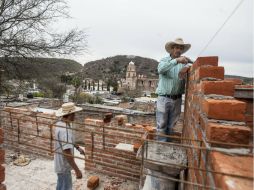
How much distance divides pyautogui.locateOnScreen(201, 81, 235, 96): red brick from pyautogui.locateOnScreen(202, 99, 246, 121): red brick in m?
0.18

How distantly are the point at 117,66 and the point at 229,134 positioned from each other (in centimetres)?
9197

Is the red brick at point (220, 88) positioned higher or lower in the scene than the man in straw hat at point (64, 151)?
higher

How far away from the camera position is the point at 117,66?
303 ft

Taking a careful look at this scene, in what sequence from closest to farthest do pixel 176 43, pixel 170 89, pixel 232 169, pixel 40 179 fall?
pixel 232 169, pixel 176 43, pixel 170 89, pixel 40 179

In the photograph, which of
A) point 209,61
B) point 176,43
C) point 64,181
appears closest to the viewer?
point 209,61

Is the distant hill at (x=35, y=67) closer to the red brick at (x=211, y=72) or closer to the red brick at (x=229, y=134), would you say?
the red brick at (x=211, y=72)

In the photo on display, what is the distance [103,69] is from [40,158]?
8737 centimetres

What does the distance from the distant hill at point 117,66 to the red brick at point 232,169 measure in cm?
7939

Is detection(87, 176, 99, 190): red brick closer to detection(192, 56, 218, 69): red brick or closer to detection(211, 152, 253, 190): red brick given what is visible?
detection(192, 56, 218, 69): red brick

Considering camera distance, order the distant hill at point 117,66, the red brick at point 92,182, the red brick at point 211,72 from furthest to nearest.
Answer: the distant hill at point 117,66, the red brick at point 92,182, the red brick at point 211,72

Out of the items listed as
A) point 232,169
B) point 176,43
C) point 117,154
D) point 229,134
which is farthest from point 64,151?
point 232,169

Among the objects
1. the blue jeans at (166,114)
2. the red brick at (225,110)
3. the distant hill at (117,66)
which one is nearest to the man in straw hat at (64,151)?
the blue jeans at (166,114)

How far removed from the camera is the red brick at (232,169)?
92 centimetres

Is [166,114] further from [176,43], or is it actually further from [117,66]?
[117,66]
